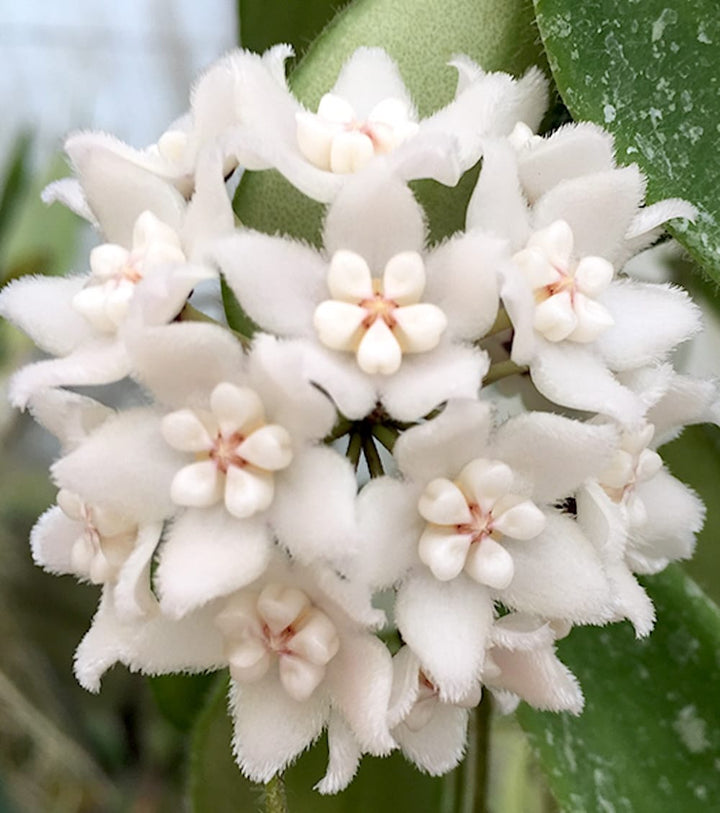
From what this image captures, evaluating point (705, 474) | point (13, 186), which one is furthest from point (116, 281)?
point (13, 186)

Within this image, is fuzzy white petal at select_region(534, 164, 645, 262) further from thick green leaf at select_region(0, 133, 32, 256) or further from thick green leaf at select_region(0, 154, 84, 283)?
thick green leaf at select_region(0, 154, 84, 283)

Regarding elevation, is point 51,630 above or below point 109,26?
below

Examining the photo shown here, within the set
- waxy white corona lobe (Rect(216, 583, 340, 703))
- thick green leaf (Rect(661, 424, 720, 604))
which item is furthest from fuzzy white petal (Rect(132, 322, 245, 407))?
thick green leaf (Rect(661, 424, 720, 604))

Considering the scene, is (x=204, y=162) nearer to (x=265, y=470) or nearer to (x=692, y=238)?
(x=265, y=470)

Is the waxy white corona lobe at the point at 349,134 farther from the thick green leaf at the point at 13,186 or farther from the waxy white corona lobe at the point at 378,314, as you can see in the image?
the thick green leaf at the point at 13,186

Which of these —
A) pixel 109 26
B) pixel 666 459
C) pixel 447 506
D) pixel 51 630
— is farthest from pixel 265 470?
pixel 109 26

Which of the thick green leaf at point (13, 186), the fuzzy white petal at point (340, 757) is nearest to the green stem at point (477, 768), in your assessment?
the fuzzy white petal at point (340, 757)
